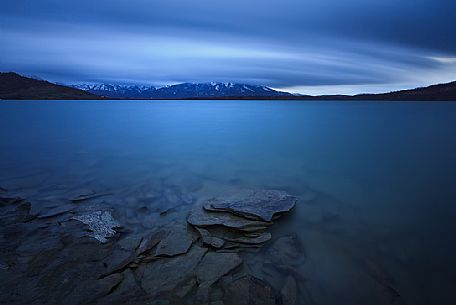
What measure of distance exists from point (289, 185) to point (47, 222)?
827 cm

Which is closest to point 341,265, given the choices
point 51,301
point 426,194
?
point 51,301

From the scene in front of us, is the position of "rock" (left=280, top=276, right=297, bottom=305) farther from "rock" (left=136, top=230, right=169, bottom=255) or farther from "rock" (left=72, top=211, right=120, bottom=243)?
"rock" (left=72, top=211, right=120, bottom=243)

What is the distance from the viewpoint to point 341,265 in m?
5.83

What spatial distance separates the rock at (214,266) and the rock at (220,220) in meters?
1.21

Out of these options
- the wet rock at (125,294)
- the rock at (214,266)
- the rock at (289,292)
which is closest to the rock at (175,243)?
the rock at (214,266)

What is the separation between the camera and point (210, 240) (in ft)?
20.9

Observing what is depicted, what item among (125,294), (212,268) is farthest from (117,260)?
(212,268)

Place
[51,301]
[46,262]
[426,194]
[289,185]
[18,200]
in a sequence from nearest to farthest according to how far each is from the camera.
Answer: [51,301] → [46,262] → [18,200] → [426,194] → [289,185]

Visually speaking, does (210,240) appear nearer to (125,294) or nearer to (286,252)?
(286,252)

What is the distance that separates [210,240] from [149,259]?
1379mm

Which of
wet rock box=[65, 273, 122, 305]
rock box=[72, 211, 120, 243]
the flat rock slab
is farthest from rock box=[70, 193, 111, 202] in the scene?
wet rock box=[65, 273, 122, 305]

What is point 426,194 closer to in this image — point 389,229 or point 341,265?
point 389,229

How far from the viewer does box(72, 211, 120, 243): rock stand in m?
6.61

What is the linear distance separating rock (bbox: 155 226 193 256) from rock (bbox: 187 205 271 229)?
50cm
